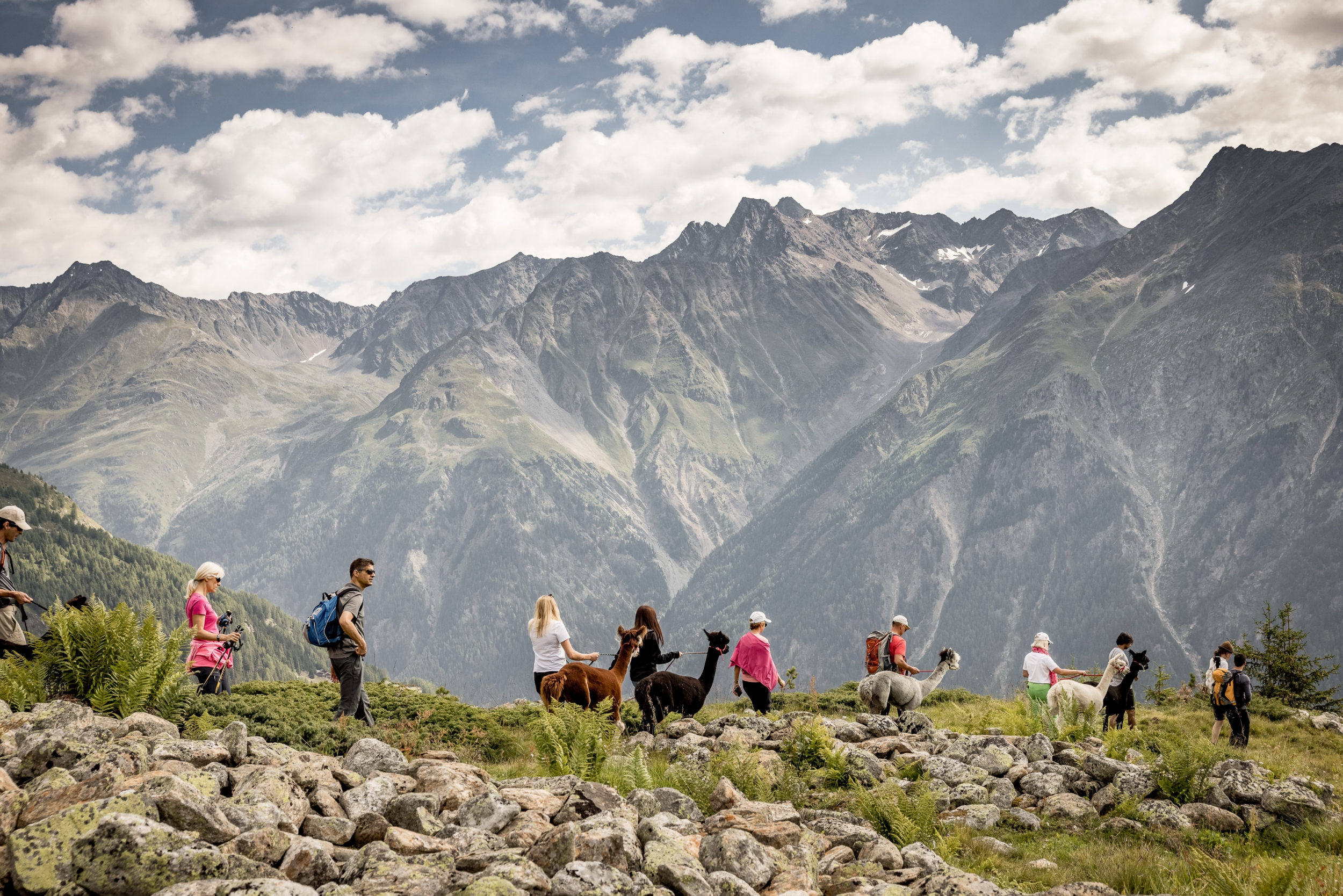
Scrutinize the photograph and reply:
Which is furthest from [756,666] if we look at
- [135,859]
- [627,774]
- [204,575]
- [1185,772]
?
[135,859]

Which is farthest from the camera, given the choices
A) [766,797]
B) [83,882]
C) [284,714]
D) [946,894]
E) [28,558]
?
[28,558]

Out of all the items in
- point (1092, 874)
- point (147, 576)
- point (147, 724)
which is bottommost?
point (147, 576)

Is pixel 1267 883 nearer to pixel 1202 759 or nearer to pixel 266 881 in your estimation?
pixel 1202 759

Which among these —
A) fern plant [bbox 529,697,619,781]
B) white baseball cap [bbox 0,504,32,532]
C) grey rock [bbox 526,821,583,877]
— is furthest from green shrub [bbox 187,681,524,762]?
grey rock [bbox 526,821,583,877]

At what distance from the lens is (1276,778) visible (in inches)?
520

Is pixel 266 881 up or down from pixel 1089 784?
up

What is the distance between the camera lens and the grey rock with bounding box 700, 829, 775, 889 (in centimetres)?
828

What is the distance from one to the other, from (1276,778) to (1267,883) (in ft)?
19.9

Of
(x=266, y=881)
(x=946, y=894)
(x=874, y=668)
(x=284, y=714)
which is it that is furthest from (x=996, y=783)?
(x=284, y=714)

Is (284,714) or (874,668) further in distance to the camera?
(874,668)

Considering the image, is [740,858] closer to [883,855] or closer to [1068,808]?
[883,855]

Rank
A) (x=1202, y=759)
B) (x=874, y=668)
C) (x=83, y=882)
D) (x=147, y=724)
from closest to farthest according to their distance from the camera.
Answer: (x=83, y=882) < (x=147, y=724) < (x=1202, y=759) < (x=874, y=668)

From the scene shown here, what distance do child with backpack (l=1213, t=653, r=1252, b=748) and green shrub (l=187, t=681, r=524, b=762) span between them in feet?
58.3

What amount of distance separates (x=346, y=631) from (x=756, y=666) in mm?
10093
